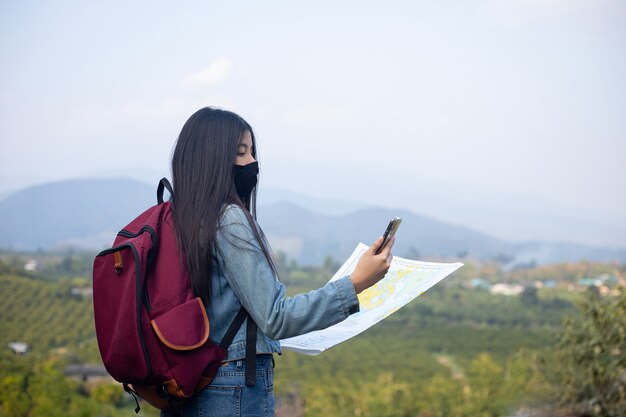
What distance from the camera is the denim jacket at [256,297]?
1.01m

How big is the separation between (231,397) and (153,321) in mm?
174

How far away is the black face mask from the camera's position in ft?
3.69

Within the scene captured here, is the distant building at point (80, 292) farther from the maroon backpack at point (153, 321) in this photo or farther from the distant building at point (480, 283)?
the maroon backpack at point (153, 321)

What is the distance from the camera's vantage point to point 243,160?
3.71 feet

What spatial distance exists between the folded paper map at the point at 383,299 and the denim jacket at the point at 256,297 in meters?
0.12

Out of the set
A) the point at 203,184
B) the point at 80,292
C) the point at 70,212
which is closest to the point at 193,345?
the point at 203,184

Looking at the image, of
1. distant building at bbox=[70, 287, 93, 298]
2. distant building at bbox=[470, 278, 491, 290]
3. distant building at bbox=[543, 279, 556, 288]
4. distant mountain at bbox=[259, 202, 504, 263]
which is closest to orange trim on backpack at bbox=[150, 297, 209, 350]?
distant building at bbox=[70, 287, 93, 298]

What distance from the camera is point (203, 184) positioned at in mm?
1080

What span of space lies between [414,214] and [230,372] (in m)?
52.0

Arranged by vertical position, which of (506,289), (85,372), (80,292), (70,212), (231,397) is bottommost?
(70,212)

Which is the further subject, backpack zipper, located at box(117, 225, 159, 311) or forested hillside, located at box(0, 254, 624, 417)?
forested hillside, located at box(0, 254, 624, 417)

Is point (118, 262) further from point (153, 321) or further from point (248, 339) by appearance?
point (248, 339)

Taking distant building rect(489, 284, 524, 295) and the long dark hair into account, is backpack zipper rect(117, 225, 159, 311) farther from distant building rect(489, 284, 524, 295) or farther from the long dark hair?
distant building rect(489, 284, 524, 295)

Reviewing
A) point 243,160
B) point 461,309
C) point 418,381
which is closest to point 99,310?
point 243,160
